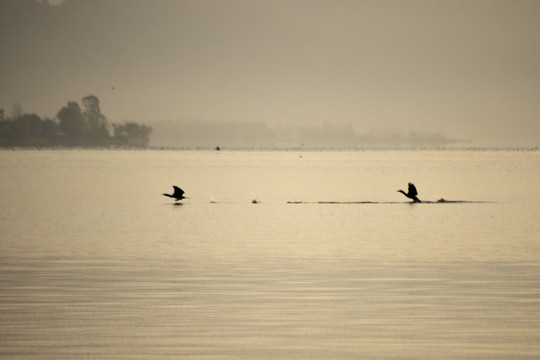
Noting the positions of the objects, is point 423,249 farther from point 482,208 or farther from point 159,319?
point 482,208

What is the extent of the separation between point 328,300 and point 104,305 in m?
4.20

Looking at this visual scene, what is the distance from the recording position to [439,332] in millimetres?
13336

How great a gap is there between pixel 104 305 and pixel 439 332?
6.11 m

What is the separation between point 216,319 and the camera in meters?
14.1

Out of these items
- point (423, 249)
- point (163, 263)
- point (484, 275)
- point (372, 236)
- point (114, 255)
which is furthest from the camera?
point (372, 236)

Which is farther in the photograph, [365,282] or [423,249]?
[423,249]

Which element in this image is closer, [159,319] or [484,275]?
[159,319]

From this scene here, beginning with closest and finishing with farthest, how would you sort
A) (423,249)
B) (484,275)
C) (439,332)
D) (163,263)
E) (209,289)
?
1. (439,332)
2. (209,289)
3. (484,275)
4. (163,263)
5. (423,249)

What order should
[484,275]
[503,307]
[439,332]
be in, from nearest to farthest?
[439,332] < [503,307] < [484,275]

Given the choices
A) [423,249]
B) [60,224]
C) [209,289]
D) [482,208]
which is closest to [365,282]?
[209,289]

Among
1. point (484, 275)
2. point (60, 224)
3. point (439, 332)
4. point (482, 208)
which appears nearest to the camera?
point (439, 332)

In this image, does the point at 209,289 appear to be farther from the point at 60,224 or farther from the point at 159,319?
the point at 60,224

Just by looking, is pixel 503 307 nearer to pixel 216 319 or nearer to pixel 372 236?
pixel 216 319

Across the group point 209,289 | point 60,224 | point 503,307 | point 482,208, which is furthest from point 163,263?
point 482,208
